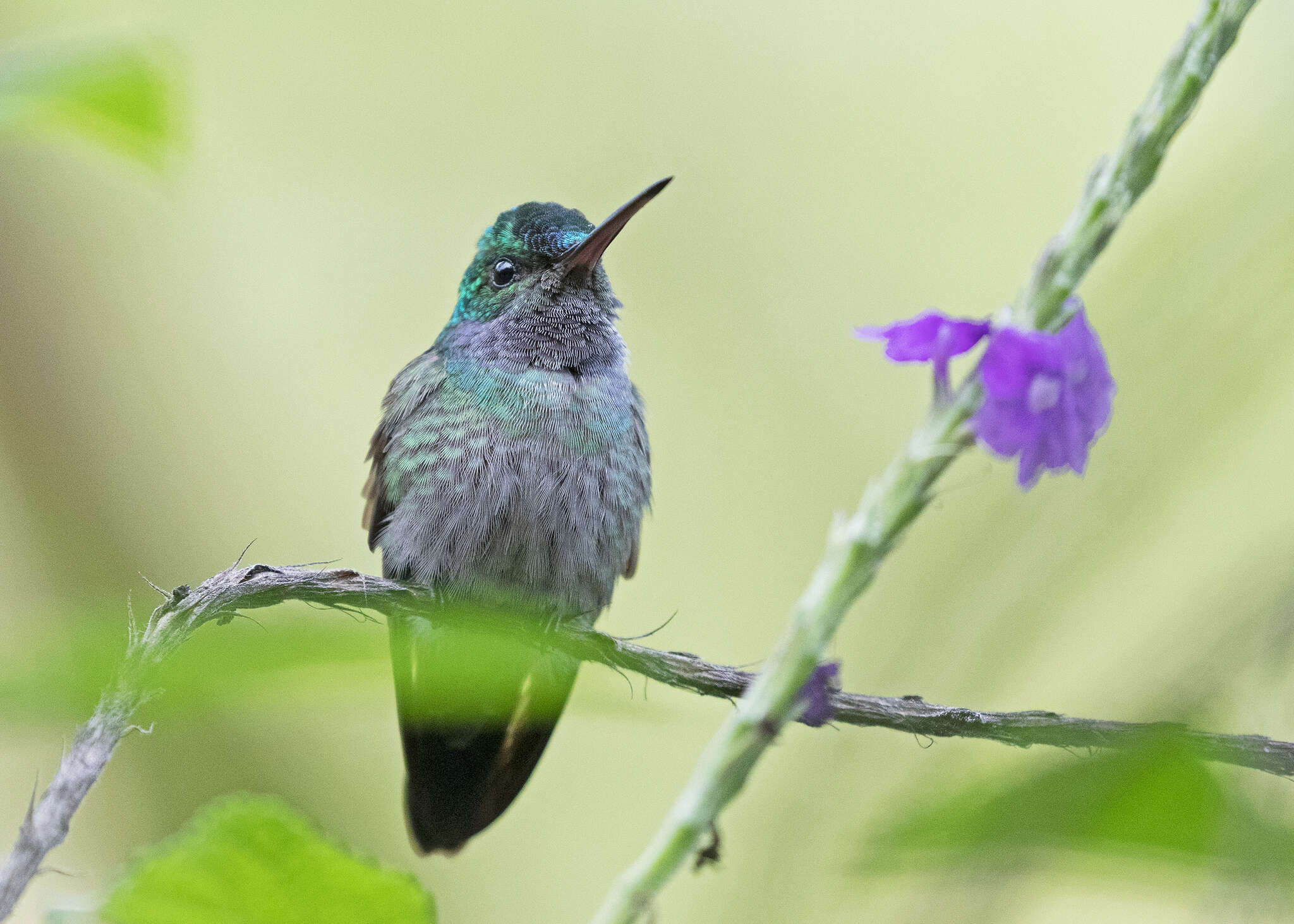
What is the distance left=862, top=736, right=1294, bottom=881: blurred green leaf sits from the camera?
0.28m

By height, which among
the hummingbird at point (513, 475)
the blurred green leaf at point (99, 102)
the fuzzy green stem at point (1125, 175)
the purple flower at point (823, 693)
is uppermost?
the fuzzy green stem at point (1125, 175)

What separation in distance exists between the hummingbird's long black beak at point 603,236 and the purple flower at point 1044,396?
1172 mm

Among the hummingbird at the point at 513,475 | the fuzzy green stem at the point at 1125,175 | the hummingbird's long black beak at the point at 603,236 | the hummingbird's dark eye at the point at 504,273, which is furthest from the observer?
the hummingbird's dark eye at the point at 504,273

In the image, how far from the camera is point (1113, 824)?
286mm

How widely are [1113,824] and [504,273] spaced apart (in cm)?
225

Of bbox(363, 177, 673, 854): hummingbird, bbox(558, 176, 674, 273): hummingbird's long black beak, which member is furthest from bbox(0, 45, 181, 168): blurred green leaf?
bbox(363, 177, 673, 854): hummingbird

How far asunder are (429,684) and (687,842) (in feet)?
0.35

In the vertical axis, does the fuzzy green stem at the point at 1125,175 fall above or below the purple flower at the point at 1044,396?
above

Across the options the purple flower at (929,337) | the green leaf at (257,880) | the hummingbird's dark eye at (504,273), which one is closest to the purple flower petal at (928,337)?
the purple flower at (929,337)

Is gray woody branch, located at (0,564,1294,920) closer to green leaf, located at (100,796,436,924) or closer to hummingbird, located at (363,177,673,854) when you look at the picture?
green leaf, located at (100,796,436,924)

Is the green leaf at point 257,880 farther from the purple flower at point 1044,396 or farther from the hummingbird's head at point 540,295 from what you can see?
the hummingbird's head at point 540,295

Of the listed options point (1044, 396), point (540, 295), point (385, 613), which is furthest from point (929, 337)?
point (540, 295)

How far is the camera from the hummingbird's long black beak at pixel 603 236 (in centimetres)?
175

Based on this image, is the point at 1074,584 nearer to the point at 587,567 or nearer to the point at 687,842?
the point at 687,842
